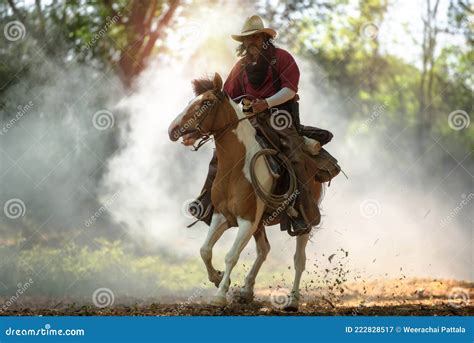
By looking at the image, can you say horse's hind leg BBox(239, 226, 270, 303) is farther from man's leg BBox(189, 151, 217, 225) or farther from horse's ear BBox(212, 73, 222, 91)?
horse's ear BBox(212, 73, 222, 91)

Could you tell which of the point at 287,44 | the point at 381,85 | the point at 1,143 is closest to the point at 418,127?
the point at 381,85

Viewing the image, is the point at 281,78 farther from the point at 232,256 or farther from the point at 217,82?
the point at 232,256

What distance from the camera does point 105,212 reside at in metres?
16.3

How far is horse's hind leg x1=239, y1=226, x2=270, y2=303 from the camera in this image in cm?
1105

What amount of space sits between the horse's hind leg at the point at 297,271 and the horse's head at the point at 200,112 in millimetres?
2229

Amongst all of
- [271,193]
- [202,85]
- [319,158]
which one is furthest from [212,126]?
[319,158]

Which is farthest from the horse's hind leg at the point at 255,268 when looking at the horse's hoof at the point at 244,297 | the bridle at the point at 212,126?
the bridle at the point at 212,126

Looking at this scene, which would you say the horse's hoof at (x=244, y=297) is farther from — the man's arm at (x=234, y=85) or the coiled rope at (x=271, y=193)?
the man's arm at (x=234, y=85)

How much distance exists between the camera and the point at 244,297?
36.2 feet

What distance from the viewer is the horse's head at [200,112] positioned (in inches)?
389

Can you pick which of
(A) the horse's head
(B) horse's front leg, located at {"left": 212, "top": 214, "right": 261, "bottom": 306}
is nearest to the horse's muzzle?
(A) the horse's head

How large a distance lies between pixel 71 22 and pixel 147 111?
10.8 feet

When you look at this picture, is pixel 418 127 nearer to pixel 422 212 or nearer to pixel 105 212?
pixel 422 212

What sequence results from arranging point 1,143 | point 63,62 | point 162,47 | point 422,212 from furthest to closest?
point 422,212
point 162,47
point 63,62
point 1,143
